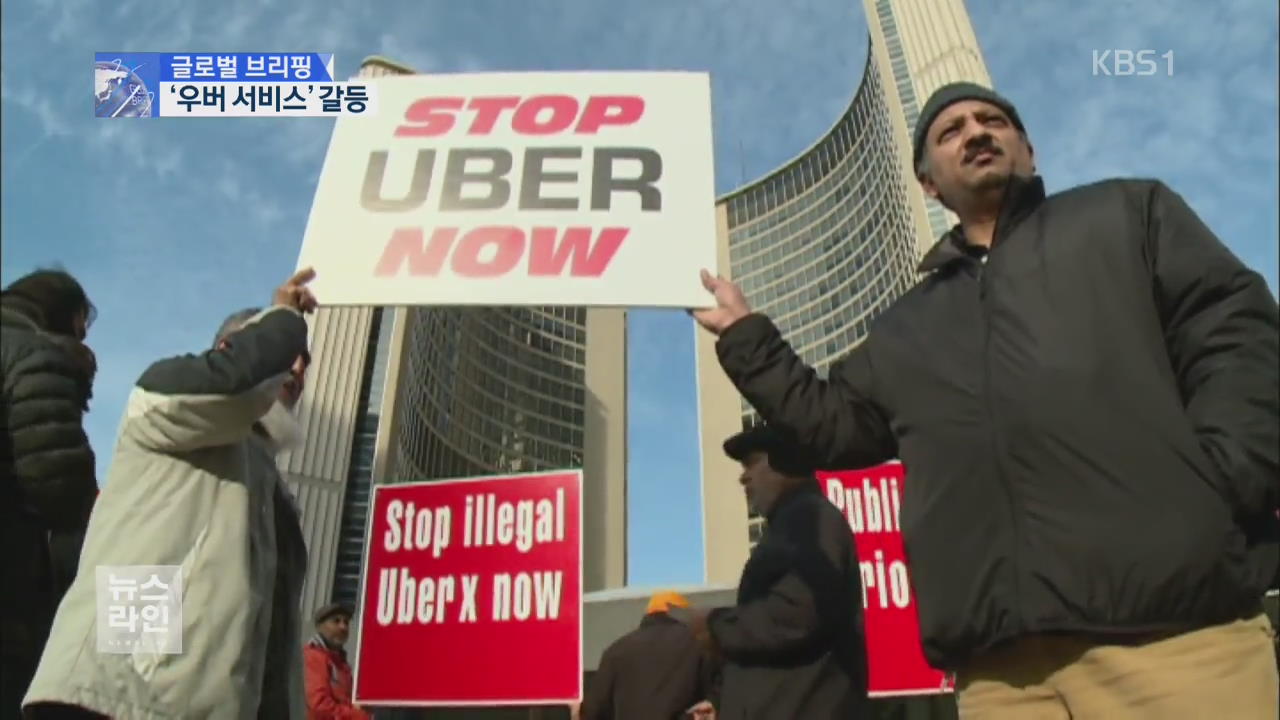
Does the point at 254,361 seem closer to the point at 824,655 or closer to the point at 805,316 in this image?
the point at 824,655

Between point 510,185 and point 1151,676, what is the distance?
5.22 ft

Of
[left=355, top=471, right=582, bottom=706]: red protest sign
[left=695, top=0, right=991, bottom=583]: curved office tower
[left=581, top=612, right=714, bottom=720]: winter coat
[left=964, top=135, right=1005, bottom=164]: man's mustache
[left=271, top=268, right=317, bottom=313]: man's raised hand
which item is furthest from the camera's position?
[left=695, top=0, right=991, bottom=583]: curved office tower

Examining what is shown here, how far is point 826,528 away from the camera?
2252mm

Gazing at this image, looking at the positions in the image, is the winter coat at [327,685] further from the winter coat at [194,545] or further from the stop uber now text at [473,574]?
the winter coat at [194,545]

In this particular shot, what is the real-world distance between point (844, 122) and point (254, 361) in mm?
39725

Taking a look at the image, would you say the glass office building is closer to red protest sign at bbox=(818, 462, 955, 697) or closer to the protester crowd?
red protest sign at bbox=(818, 462, 955, 697)

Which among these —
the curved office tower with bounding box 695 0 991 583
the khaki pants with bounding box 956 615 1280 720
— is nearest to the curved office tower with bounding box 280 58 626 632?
the khaki pants with bounding box 956 615 1280 720

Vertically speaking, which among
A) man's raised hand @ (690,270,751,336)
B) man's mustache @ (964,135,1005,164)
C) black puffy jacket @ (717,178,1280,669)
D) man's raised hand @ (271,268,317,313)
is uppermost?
man's mustache @ (964,135,1005,164)

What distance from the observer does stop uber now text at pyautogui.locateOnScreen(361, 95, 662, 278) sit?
1856 mm

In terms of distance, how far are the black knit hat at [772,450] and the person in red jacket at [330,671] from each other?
3.04 metres

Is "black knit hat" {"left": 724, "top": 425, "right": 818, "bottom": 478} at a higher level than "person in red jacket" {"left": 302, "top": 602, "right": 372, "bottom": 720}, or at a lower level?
higher

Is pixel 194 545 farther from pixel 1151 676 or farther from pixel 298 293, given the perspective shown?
pixel 1151 676

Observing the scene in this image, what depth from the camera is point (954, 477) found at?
47.7 inches

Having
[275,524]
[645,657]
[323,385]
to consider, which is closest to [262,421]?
[275,524]
